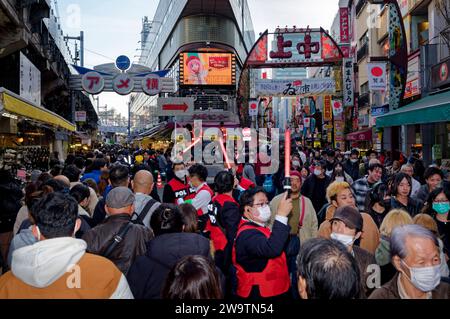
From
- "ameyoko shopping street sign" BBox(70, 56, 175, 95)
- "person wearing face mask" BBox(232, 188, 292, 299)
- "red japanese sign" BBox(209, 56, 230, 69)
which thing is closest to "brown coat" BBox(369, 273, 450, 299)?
"person wearing face mask" BBox(232, 188, 292, 299)

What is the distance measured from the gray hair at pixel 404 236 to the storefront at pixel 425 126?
9.14 m

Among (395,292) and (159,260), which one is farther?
(159,260)

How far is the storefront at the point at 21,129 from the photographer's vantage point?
8.27 metres

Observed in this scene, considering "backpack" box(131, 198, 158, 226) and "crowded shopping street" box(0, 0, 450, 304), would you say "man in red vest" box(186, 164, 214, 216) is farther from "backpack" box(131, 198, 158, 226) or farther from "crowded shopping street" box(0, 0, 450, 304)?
"backpack" box(131, 198, 158, 226)

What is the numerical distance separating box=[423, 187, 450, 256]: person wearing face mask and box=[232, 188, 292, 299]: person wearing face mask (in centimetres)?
220

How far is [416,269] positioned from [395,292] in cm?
21

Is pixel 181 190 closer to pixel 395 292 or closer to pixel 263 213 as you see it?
pixel 263 213

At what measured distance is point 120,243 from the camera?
3.33 metres

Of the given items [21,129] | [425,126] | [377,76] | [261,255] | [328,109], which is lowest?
[261,255]

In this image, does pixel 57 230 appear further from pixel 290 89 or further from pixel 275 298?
pixel 290 89

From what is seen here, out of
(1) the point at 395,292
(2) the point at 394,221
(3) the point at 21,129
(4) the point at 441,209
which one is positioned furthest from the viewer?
(3) the point at 21,129

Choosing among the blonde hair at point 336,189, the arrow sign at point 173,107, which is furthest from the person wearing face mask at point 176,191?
the arrow sign at point 173,107

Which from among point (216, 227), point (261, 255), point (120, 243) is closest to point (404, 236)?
point (261, 255)

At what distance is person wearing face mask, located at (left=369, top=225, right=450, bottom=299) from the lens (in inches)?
95.5
